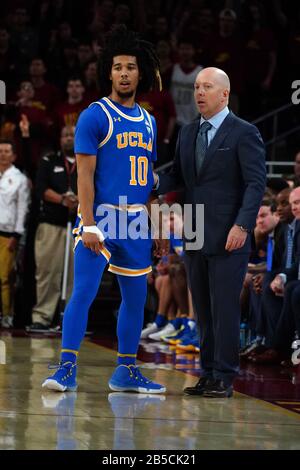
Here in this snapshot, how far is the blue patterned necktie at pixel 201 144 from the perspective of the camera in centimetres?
583

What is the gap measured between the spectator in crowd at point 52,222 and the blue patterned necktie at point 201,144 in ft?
13.7

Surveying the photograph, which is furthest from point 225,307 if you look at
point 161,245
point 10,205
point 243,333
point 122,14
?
point 122,14

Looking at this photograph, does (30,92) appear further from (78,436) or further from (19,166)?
(78,436)

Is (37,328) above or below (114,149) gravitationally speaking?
below

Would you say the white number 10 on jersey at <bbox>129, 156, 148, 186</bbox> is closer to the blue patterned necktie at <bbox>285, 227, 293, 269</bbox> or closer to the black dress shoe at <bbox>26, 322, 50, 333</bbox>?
the blue patterned necktie at <bbox>285, 227, 293, 269</bbox>

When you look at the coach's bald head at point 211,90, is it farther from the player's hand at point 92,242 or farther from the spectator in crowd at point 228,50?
the spectator in crowd at point 228,50

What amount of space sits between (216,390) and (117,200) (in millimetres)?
1173

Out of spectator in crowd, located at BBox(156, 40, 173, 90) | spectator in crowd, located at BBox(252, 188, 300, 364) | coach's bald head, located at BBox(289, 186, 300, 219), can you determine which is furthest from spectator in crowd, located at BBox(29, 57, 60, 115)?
coach's bald head, located at BBox(289, 186, 300, 219)

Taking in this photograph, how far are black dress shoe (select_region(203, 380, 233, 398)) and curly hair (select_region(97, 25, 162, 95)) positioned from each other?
5.60 feet

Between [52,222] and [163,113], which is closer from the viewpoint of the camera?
[52,222]

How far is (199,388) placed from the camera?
19.0ft

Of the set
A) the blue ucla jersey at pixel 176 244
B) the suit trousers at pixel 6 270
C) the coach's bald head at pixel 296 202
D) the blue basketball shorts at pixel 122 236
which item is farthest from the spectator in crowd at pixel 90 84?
the blue basketball shorts at pixel 122 236

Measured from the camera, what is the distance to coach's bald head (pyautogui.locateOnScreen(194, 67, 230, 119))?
5746 mm

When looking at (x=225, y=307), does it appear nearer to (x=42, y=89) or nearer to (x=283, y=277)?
(x=283, y=277)
